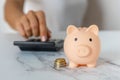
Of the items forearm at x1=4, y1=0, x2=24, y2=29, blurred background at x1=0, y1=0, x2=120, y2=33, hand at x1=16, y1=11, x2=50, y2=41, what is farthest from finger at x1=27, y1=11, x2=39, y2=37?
blurred background at x1=0, y1=0, x2=120, y2=33

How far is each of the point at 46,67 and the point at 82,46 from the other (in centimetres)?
9

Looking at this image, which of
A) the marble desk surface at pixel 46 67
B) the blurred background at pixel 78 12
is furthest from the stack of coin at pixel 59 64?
the blurred background at pixel 78 12

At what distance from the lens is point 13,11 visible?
1.05 meters

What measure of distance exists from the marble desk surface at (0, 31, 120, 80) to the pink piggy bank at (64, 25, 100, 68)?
20mm

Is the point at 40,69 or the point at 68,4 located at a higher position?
the point at 68,4

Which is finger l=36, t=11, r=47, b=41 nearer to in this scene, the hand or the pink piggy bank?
the hand

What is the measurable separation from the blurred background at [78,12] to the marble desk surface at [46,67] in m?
0.72

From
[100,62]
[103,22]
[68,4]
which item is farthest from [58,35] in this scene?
[103,22]

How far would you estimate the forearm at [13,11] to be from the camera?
0.97 meters

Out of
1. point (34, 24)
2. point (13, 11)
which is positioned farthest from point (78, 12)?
point (34, 24)

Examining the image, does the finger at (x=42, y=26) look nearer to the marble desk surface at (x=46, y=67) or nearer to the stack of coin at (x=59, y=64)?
the marble desk surface at (x=46, y=67)

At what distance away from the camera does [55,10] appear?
143cm

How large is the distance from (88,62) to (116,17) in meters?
1.04

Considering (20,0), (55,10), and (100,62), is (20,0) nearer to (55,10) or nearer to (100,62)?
(55,10)
